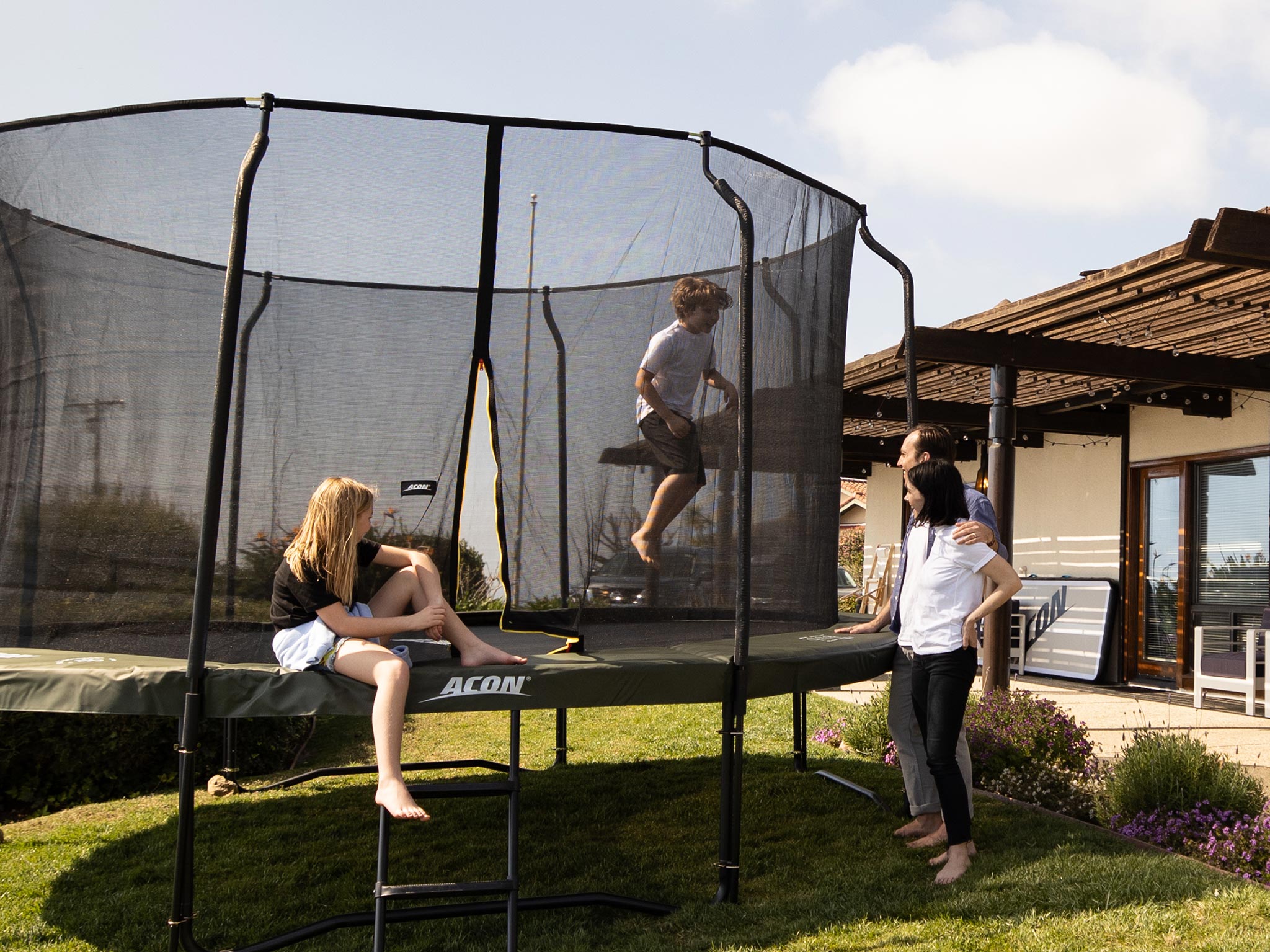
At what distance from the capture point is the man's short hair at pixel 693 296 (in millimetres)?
3508

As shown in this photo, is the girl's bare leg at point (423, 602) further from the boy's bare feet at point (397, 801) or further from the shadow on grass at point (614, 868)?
the shadow on grass at point (614, 868)

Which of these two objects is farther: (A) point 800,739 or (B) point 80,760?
(A) point 800,739

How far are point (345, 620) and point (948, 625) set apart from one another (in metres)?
1.90

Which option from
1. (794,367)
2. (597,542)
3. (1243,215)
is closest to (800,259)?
(794,367)

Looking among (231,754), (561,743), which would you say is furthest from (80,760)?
(561,743)

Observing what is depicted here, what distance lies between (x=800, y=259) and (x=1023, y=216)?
5033 millimetres

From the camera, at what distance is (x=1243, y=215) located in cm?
420

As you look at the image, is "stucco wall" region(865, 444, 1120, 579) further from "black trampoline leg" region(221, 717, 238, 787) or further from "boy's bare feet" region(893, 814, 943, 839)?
"black trampoline leg" region(221, 717, 238, 787)

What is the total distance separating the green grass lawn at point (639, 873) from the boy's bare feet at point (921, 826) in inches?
3.4

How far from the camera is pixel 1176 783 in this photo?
12.2 ft

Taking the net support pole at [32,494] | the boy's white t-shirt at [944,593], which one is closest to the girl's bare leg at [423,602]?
the net support pole at [32,494]

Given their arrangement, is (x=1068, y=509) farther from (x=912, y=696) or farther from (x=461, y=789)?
(x=461, y=789)

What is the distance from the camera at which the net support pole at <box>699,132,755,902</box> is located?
3150 mm

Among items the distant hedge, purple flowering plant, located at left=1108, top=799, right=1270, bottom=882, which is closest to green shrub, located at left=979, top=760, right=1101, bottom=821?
purple flowering plant, located at left=1108, top=799, right=1270, bottom=882
